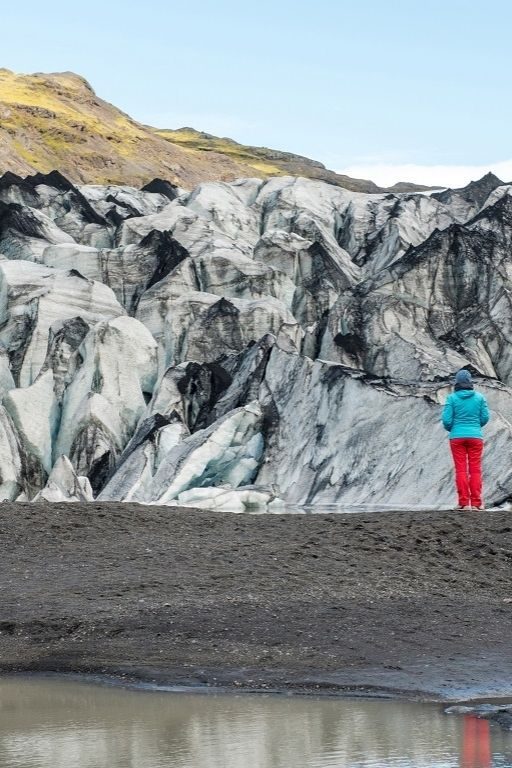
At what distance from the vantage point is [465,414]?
518 inches

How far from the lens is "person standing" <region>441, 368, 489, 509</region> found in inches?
517

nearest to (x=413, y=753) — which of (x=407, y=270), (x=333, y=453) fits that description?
(x=333, y=453)

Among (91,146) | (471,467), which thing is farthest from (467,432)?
(91,146)

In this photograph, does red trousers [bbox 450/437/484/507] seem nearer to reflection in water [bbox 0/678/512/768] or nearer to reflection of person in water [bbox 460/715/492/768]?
reflection in water [bbox 0/678/512/768]

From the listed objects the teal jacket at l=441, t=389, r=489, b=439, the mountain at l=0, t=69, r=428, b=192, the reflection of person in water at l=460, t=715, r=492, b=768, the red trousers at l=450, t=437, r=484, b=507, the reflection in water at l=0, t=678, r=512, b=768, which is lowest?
the reflection in water at l=0, t=678, r=512, b=768

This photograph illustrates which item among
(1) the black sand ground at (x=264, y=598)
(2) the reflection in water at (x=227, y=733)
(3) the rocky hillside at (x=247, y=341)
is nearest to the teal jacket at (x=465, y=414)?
(1) the black sand ground at (x=264, y=598)

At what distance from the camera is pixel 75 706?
8.02 meters

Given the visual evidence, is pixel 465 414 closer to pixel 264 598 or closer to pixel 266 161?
pixel 264 598

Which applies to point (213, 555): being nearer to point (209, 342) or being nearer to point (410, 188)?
point (209, 342)

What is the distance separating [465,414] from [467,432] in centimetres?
19

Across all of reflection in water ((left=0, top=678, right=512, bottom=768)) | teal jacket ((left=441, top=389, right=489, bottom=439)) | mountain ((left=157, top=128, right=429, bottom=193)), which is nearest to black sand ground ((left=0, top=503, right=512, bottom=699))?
reflection in water ((left=0, top=678, right=512, bottom=768))

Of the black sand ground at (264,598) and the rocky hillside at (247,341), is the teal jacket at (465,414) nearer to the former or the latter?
the black sand ground at (264,598)

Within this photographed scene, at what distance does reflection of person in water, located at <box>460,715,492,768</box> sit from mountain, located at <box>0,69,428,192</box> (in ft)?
238

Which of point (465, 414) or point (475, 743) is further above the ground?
point (465, 414)
